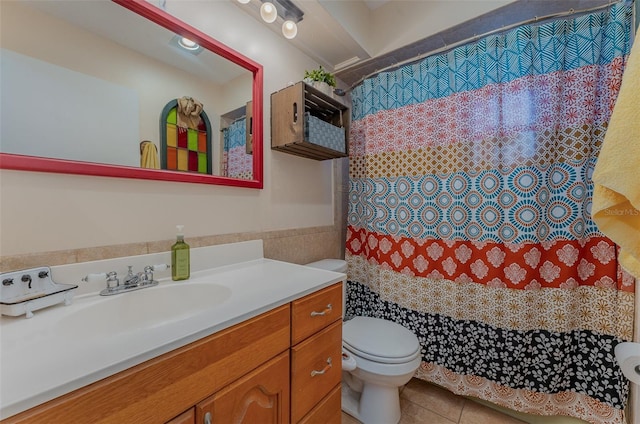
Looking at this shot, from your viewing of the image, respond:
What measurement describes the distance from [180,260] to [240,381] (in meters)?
0.52

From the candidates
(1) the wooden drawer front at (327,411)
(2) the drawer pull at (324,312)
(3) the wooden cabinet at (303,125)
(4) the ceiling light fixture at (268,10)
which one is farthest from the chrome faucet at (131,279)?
(4) the ceiling light fixture at (268,10)

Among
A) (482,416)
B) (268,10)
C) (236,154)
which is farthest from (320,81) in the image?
(482,416)

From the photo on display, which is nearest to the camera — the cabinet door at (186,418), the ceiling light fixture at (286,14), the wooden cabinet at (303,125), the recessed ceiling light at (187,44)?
the cabinet door at (186,418)

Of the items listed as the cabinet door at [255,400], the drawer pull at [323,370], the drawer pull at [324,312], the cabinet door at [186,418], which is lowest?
the drawer pull at [323,370]

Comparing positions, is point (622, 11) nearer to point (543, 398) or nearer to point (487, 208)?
point (487, 208)

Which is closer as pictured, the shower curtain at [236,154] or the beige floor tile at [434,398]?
the shower curtain at [236,154]

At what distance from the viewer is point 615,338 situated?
1093 millimetres

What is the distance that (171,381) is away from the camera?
21.5 inches

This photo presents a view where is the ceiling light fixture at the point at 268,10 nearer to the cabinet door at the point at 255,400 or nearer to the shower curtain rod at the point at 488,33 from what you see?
the shower curtain rod at the point at 488,33

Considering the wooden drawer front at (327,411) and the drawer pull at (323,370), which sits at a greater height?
the drawer pull at (323,370)

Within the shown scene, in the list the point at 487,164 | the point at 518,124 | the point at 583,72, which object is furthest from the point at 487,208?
the point at 583,72

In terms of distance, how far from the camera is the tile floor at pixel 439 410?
1.33 m

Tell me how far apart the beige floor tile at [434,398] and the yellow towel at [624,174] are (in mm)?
1154

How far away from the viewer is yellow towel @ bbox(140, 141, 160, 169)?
0.94 m
